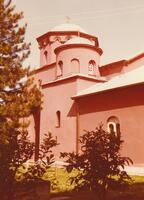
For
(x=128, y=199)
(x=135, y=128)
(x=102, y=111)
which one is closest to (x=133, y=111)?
(x=135, y=128)

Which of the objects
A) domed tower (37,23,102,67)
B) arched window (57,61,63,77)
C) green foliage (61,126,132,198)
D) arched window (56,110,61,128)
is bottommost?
green foliage (61,126,132,198)

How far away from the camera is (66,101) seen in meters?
21.0

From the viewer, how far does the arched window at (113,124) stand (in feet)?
58.2

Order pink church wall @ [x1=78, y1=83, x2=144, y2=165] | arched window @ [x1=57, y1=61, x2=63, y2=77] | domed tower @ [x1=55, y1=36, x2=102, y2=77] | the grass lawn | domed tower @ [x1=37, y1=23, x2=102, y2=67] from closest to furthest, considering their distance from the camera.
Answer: the grass lawn < pink church wall @ [x1=78, y1=83, x2=144, y2=165] < domed tower @ [x1=55, y1=36, x2=102, y2=77] < arched window @ [x1=57, y1=61, x2=63, y2=77] < domed tower @ [x1=37, y1=23, x2=102, y2=67]

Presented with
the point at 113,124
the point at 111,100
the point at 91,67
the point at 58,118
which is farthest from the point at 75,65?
the point at 113,124

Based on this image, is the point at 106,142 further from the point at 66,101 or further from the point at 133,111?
the point at 66,101

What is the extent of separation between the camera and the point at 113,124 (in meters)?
17.9

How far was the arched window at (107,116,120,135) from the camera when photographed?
1773 cm

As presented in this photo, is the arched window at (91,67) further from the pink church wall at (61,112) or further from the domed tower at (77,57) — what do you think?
the pink church wall at (61,112)

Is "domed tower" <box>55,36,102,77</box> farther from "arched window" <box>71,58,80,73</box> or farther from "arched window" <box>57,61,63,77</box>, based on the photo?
"arched window" <box>57,61,63,77</box>

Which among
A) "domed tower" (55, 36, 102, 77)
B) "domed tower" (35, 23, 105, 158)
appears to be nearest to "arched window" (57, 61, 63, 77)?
"domed tower" (35, 23, 105, 158)

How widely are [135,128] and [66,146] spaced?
533cm

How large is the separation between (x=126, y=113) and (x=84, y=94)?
125 inches

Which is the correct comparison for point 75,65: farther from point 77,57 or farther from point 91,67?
point 91,67
